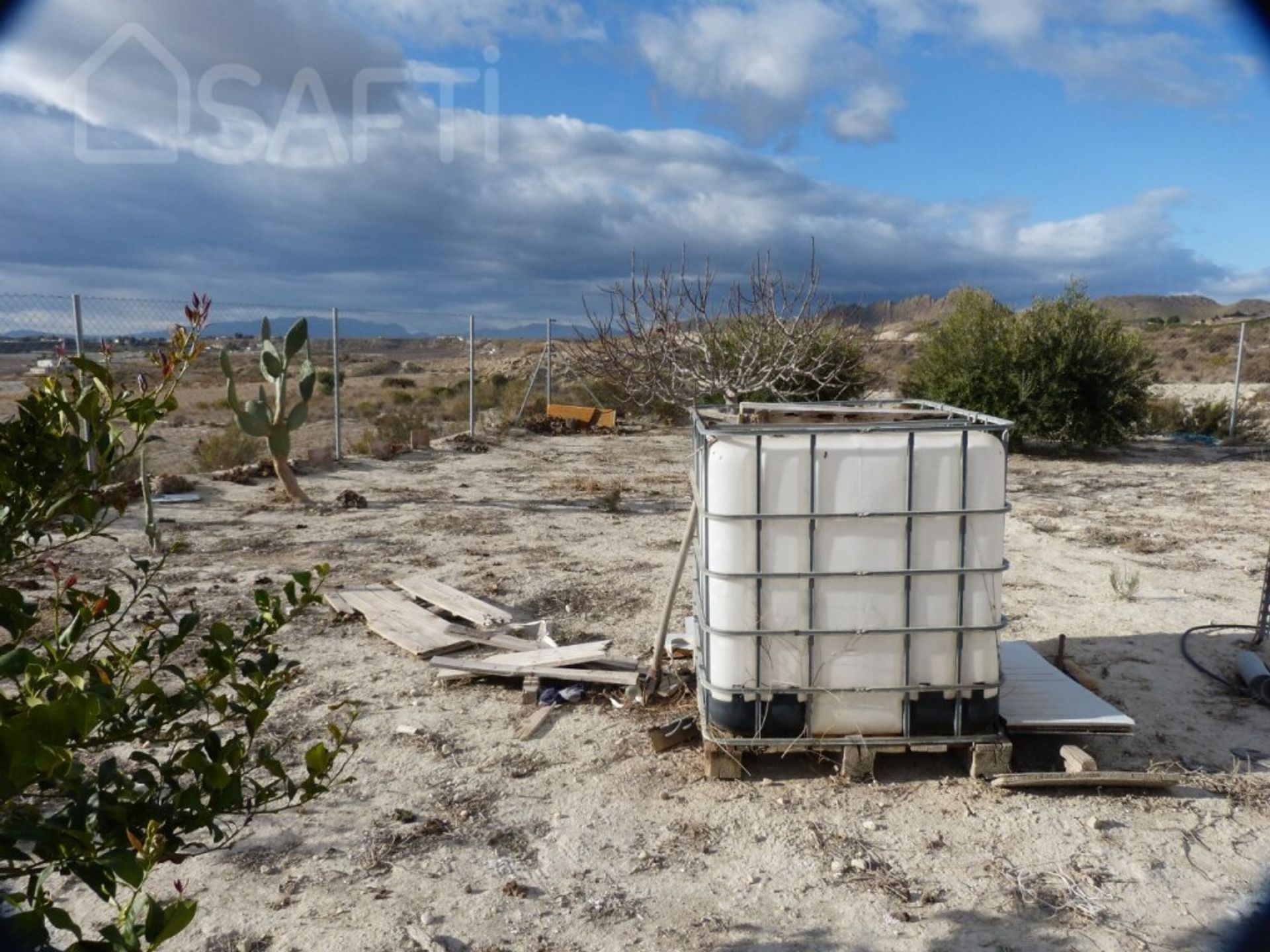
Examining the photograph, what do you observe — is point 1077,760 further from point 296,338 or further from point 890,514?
point 296,338

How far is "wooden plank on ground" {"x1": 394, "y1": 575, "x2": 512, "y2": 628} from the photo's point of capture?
6.43 metres

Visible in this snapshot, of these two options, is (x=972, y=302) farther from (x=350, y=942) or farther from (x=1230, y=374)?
(x=1230, y=374)

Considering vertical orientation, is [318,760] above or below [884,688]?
above

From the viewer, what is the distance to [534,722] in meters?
4.95

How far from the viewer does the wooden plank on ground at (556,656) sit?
5480 mm

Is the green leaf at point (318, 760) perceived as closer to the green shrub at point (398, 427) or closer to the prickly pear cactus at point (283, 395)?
the prickly pear cactus at point (283, 395)

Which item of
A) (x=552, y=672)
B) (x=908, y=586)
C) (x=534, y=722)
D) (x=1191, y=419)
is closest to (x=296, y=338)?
(x=552, y=672)

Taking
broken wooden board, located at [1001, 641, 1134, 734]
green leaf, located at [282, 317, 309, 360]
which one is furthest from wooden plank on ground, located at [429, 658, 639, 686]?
green leaf, located at [282, 317, 309, 360]

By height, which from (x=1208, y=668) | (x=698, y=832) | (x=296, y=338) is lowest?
(x=698, y=832)

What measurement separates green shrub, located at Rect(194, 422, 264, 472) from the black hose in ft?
41.0

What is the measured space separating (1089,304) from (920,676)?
45.1 feet

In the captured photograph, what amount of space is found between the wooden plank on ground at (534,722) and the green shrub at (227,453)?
1049 cm

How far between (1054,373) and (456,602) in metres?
11.9

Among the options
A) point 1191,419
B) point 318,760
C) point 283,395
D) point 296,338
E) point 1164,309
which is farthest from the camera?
point 1164,309
